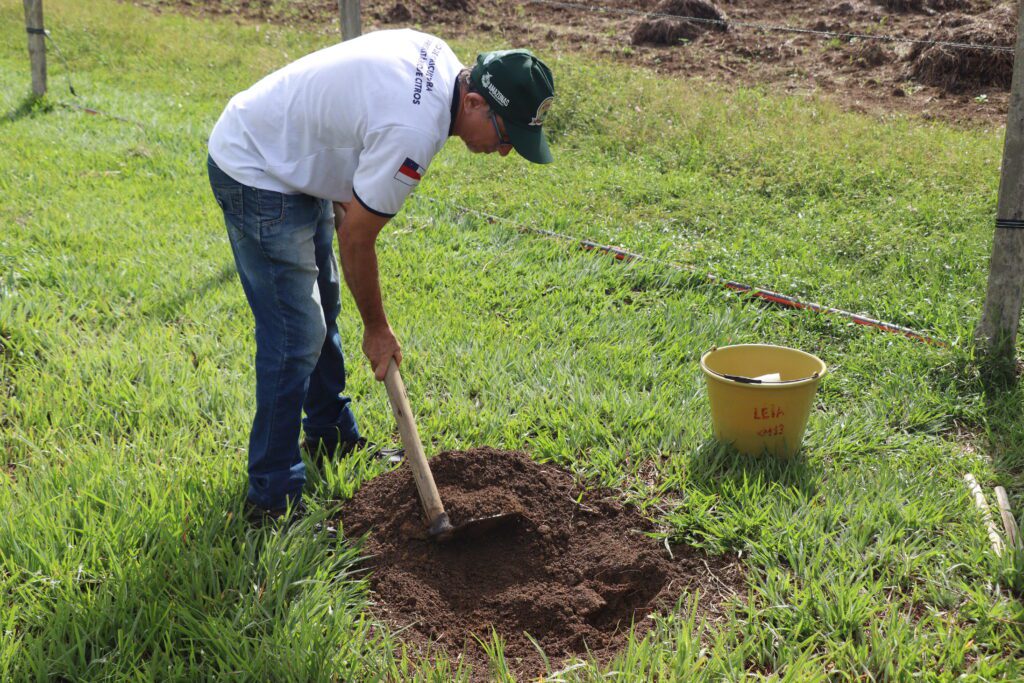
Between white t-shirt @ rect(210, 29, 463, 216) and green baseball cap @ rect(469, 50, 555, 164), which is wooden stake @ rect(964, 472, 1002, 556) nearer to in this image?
green baseball cap @ rect(469, 50, 555, 164)

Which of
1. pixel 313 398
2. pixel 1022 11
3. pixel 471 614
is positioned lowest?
pixel 471 614

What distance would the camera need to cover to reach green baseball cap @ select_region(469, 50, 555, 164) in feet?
7.98

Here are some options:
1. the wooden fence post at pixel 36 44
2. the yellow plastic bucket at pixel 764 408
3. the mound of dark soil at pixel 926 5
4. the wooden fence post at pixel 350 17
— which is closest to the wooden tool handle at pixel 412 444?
the yellow plastic bucket at pixel 764 408

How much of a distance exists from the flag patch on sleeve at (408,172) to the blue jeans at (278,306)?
498mm

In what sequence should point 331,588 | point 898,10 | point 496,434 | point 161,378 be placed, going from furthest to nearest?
point 898,10
point 161,378
point 496,434
point 331,588

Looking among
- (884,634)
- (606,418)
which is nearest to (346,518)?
(606,418)

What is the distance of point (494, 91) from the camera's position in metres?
2.48

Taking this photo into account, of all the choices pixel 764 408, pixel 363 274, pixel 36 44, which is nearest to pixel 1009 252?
pixel 764 408

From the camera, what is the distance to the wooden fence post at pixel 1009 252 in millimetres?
3846

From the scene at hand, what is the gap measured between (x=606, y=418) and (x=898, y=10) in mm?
9931

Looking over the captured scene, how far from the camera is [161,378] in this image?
12.5ft

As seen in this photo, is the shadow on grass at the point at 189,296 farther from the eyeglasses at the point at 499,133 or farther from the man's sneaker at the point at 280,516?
the eyeglasses at the point at 499,133

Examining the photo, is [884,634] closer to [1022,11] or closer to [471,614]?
[471,614]

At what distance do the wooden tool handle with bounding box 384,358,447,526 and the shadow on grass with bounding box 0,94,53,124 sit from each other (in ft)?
24.8
